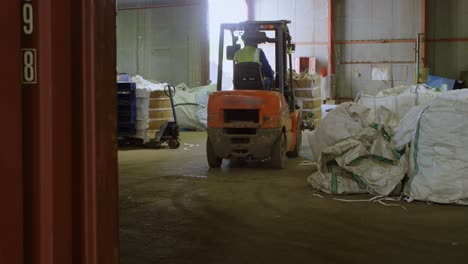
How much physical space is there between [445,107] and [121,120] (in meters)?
7.68

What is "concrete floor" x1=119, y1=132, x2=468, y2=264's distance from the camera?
459cm

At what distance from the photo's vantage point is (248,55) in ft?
29.7

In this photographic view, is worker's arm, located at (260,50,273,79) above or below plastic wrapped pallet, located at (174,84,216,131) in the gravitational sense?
above

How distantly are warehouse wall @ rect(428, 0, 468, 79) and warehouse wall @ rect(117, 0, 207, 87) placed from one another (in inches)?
330

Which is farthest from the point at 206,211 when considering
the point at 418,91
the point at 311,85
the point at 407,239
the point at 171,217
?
Result: the point at 311,85

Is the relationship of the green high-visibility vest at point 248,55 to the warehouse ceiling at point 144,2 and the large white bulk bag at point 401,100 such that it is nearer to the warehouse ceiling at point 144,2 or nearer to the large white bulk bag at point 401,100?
the large white bulk bag at point 401,100

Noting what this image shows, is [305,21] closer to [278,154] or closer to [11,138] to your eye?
[278,154]

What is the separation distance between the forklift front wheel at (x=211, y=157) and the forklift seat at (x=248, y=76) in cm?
Result: 107

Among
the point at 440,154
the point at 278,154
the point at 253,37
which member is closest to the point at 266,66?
the point at 253,37

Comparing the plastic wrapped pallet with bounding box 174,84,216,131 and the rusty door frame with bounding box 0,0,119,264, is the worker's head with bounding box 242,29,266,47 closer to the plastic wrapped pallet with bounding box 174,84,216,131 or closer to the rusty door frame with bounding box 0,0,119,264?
the plastic wrapped pallet with bounding box 174,84,216,131

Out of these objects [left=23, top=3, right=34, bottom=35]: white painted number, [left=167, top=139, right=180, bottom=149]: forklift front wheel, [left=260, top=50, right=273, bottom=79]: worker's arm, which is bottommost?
[left=167, top=139, right=180, bottom=149]: forklift front wheel

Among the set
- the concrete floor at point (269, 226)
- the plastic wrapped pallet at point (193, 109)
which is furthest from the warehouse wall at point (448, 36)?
the concrete floor at point (269, 226)

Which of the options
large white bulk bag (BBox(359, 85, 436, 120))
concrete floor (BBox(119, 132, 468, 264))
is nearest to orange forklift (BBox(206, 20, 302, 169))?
concrete floor (BBox(119, 132, 468, 264))

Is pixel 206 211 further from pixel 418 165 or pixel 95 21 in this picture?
pixel 95 21
